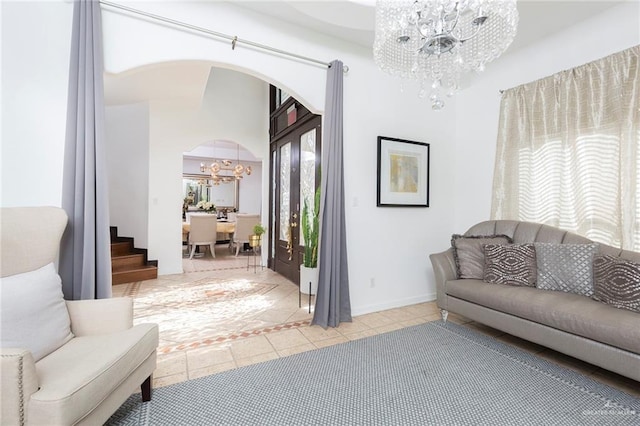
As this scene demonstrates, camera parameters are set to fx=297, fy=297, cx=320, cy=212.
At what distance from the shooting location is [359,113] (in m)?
3.17

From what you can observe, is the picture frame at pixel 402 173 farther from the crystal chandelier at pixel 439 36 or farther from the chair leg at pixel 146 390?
the chair leg at pixel 146 390

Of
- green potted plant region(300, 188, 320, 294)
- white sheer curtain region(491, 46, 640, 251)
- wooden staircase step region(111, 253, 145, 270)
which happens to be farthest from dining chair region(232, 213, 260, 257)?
white sheer curtain region(491, 46, 640, 251)

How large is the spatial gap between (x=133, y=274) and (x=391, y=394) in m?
4.07

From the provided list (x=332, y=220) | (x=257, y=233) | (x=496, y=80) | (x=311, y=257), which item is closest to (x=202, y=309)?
(x=311, y=257)

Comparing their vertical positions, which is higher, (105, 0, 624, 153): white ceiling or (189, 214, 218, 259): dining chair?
(105, 0, 624, 153): white ceiling

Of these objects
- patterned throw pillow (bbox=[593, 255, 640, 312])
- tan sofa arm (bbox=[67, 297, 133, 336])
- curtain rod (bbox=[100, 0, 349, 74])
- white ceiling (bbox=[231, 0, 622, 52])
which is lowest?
tan sofa arm (bbox=[67, 297, 133, 336])

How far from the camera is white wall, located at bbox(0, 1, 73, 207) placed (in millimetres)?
1834

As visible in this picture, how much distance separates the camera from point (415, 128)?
3.56 m

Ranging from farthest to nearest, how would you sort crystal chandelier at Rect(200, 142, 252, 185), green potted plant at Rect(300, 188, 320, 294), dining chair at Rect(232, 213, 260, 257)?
crystal chandelier at Rect(200, 142, 252, 185) < dining chair at Rect(232, 213, 260, 257) < green potted plant at Rect(300, 188, 320, 294)

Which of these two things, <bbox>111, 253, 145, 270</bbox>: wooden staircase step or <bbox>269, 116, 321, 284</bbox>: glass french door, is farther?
<bbox>111, 253, 145, 270</bbox>: wooden staircase step

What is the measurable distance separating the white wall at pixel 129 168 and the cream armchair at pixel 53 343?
3.38 m

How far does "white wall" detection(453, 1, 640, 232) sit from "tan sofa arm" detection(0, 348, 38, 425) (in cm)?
396

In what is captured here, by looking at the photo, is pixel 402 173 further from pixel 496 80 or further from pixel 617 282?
pixel 617 282

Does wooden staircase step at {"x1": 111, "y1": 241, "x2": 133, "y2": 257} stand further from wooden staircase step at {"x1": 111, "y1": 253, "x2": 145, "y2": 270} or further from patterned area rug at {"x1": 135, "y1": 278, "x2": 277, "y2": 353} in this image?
patterned area rug at {"x1": 135, "y1": 278, "x2": 277, "y2": 353}
